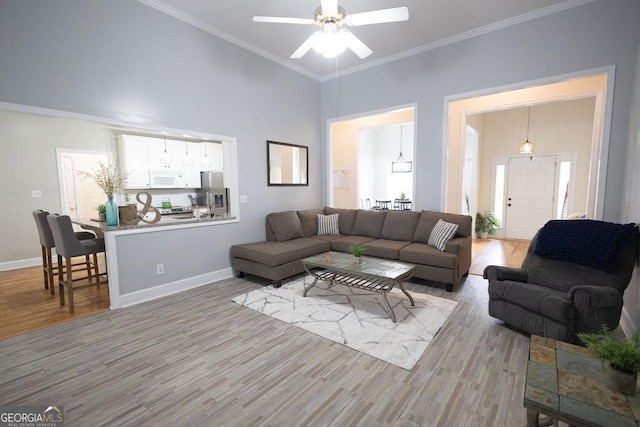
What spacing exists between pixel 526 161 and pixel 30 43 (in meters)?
8.32

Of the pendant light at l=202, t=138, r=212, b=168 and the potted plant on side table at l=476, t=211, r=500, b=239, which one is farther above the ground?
the pendant light at l=202, t=138, r=212, b=168

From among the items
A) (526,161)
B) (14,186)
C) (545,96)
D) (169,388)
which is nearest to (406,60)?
(545,96)

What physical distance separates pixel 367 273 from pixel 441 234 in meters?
1.44

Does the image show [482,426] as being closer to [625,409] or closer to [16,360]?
[625,409]

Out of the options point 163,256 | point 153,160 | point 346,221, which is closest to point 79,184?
point 153,160

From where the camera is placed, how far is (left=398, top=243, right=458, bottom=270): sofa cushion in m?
3.37

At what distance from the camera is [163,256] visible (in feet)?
11.2

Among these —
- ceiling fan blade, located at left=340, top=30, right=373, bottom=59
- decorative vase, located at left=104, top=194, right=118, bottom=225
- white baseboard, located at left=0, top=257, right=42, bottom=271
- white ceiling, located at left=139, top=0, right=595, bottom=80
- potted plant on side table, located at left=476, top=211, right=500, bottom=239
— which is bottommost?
white baseboard, located at left=0, top=257, right=42, bottom=271

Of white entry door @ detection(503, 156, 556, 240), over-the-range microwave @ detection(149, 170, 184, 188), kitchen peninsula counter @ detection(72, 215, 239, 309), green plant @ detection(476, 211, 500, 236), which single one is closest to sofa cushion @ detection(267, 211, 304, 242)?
kitchen peninsula counter @ detection(72, 215, 239, 309)

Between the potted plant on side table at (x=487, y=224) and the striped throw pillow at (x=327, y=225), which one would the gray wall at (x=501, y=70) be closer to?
the striped throw pillow at (x=327, y=225)

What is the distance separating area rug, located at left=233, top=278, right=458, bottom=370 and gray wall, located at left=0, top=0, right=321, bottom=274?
128 centimetres

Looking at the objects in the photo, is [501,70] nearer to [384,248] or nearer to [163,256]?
[384,248]

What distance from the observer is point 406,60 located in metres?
4.36

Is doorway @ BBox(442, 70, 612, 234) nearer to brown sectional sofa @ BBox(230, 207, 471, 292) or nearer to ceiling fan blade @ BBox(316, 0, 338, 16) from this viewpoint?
brown sectional sofa @ BBox(230, 207, 471, 292)
